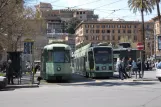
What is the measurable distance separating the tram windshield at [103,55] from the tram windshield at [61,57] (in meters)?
5.25

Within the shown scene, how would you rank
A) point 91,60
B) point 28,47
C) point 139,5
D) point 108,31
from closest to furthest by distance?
point 28,47
point 91,60
point 139,5
point 108,31

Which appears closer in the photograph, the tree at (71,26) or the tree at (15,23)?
the tree at (15,23)

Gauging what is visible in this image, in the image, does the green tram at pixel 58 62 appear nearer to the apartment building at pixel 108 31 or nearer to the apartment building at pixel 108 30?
the apartment building at pixel 108 31

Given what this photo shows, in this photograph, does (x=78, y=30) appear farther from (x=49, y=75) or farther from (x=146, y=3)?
(x=49, y=75)

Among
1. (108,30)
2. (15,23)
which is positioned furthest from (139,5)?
(108,30)

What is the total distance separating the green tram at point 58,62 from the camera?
29312 millimetres

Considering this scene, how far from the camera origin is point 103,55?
113 feet

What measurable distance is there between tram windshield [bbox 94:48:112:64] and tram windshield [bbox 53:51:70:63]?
525cm

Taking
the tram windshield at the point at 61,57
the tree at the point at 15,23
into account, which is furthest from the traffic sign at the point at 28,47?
the tree at the point at 15,23

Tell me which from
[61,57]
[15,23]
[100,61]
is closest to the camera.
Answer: [61,57]

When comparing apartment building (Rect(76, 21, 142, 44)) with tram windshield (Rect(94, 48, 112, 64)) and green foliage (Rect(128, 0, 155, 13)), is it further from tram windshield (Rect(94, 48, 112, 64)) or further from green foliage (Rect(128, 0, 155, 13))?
tram windshield (Rect(94, 48, 112, 64))

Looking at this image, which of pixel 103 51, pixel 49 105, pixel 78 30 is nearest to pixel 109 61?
pixel 103 51

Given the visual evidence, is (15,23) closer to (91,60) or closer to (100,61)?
(91,60)

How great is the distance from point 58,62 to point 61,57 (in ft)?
2.00
